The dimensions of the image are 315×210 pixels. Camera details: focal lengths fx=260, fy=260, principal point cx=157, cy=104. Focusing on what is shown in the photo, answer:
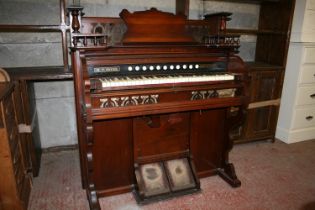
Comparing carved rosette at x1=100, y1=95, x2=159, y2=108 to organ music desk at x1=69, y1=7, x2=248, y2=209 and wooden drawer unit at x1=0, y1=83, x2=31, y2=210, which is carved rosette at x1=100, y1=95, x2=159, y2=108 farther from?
wooden drawer unit at x1=0, y1=83, x2=31, y2=210

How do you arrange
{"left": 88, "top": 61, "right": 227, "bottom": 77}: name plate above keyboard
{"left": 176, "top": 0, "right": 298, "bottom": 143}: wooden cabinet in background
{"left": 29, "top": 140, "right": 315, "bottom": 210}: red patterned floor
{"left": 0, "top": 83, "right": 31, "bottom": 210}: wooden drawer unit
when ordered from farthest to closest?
{"left": 176, "top": 0, "right": 298, "bottom": 143}: wooden cabinet in background, {"left": 29, "top": 140, "right": 315, "bottom": 210}: red patterned floor, {"left": 88, "top": 61, "right": 227, "bottom": 77}: name plate above keyboard, {"left": 0, "top": 83, "right": 31, "bottom": 210}: wooden drawer unit

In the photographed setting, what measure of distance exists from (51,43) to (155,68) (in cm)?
125

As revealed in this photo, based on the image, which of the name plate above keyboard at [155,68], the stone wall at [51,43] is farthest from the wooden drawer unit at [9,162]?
the stone wall at [51,43]

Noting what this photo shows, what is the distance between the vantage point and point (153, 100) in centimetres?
171

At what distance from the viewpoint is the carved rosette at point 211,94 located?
181cm

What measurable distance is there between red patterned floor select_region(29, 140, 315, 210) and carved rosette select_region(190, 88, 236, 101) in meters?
0.84

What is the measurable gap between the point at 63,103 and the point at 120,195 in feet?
3.93

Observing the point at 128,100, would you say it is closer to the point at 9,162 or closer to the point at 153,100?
the point at 153,100

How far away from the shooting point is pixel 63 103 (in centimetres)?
275

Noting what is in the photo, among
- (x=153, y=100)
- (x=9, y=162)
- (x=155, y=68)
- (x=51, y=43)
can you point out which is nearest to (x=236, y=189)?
(x=153, y=100)

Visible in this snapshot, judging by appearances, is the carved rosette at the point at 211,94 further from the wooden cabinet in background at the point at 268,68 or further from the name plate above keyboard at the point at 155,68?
the wooden cabinet in background at the point at 268,68

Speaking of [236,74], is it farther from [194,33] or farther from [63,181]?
[63,181]

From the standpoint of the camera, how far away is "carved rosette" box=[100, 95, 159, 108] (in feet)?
5.26

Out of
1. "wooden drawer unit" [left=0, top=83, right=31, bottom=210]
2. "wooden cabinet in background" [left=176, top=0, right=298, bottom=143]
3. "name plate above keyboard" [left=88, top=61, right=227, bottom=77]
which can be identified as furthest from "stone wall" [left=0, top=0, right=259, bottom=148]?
"name plate above keyboard" [left=88, top=61, right=227, bottom=77]
